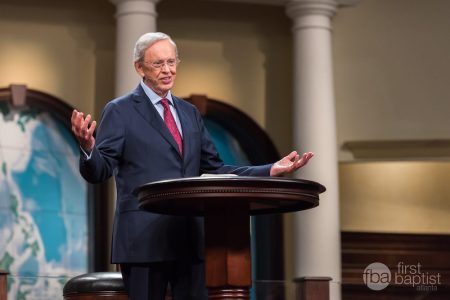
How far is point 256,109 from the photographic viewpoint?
9.74 m

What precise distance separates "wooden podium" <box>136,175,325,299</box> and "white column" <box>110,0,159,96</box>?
197 inches

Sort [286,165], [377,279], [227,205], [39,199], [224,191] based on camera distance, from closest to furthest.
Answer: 1. [224,191]
2. [227,205]
3. [286,165]
4. [377,279]
5. [39,199]

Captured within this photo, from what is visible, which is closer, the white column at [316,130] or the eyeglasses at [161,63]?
the eyeglasses at [161,63]

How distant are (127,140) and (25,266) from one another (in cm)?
523

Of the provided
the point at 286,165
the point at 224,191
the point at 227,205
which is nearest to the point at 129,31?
the point at 286,165

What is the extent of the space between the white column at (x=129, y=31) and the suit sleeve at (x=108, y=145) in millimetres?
4773

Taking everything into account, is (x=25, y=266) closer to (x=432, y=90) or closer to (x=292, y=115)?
(x=292, y=115)

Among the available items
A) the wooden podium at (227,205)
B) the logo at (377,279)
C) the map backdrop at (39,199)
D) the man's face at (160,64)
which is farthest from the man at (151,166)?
the map backdrop at (39,199)

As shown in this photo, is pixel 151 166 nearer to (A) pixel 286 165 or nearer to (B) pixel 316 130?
(A) pixel 286 165

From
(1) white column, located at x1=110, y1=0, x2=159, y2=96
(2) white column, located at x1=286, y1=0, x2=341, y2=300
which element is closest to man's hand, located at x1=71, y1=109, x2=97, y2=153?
(1) white column, located at x1=110, y1=0, x2=159, y2=96

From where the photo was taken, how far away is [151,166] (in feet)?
12.5

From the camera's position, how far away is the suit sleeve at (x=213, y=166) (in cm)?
405

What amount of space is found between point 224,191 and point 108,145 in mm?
609

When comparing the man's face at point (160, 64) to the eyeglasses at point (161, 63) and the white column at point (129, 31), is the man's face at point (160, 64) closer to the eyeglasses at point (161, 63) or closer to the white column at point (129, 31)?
the eyeglasses at point (161, 63)
